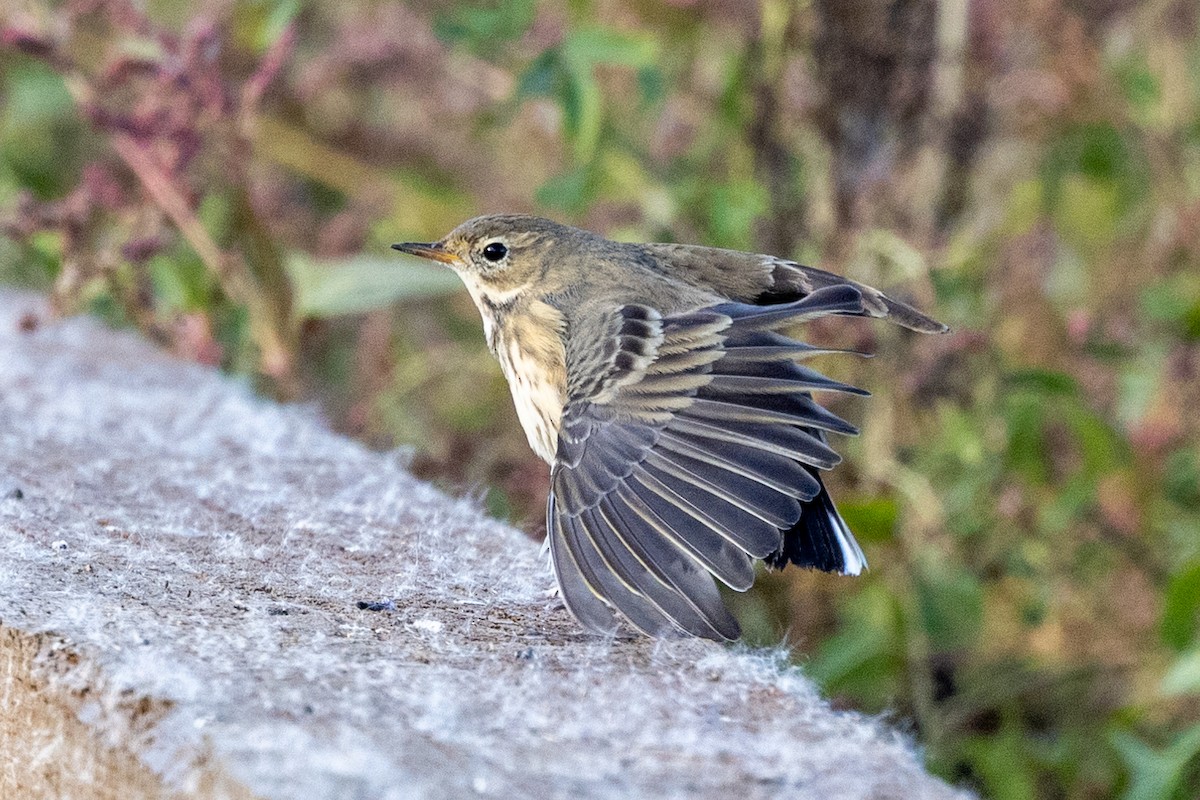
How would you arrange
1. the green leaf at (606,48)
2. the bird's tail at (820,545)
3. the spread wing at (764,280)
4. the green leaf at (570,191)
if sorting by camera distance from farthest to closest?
the green leaf at (570,191)
the green leaf at (606,48)
the spread wing at (764,280)
the bird's tail at (820,545)

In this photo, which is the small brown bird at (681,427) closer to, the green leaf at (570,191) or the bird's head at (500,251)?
the bird's head at (500,251)

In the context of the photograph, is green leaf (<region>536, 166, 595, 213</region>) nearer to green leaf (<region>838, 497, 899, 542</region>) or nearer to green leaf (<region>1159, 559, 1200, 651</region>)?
green leaf (<region>838, 497, 899, 542</region>)

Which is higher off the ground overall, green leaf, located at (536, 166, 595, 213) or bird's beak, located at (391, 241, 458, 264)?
green leaf, located at (536, 166, 595, 213)

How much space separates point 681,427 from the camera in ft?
8.01

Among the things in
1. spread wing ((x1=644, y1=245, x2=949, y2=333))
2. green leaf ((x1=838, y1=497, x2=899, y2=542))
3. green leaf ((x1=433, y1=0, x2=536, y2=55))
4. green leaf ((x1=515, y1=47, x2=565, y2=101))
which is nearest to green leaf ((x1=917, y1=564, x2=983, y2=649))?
green leaf ((x1=838, y1=497, x2=899, y2=542))

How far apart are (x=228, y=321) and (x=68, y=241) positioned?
30.8 inches

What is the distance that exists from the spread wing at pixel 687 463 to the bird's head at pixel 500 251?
0.56 meters

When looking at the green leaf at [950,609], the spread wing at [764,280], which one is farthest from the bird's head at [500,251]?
the green leaf at [950,609]

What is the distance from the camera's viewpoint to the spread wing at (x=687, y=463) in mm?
2246

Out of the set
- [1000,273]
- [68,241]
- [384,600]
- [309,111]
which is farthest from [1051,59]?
[384,600]

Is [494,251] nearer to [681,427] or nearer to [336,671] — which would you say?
[681,427]

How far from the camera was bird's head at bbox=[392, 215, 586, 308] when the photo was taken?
10.4 ft

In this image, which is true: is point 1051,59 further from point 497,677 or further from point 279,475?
point 497,677

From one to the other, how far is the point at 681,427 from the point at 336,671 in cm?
73
